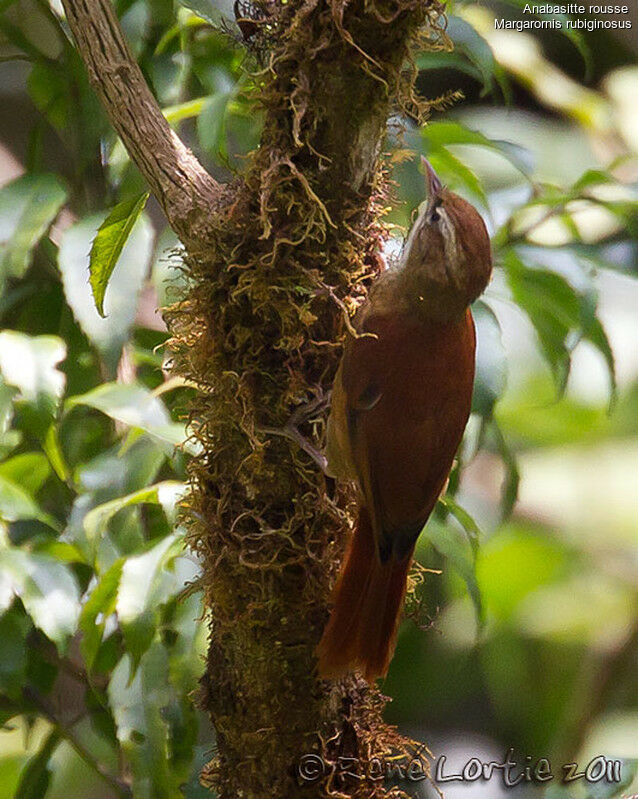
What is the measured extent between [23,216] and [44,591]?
2.89ft

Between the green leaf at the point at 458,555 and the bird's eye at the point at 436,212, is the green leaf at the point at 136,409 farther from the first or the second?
the bird's eye at the point at 436,212

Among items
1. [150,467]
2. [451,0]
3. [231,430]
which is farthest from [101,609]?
[451,0]

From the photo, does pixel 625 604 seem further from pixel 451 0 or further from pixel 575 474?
pixel 451 0

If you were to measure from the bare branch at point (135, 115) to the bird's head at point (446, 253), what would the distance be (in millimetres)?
453

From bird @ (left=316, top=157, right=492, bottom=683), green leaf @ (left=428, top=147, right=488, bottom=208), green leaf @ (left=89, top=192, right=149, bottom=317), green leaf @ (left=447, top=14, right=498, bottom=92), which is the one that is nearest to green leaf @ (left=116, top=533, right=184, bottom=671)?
bird @ (left=316, top=157, right=492, bottom=683)

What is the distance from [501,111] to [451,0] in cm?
181

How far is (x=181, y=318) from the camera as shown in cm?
181

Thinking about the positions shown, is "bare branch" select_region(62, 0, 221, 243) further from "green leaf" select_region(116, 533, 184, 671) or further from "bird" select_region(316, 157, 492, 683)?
"green leaf" select_region(116, 533, 184, 671)

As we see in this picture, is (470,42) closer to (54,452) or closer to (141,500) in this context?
(141,500)

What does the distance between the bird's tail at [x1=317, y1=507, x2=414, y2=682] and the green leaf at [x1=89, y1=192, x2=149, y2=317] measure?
2.04 feet

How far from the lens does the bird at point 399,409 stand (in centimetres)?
171

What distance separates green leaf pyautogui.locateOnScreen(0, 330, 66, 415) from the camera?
212cm

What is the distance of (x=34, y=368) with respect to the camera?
2148 mm

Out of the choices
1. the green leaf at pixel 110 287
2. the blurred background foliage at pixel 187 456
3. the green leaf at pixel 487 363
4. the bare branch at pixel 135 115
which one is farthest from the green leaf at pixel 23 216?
the green leaf at pixel 487 363
